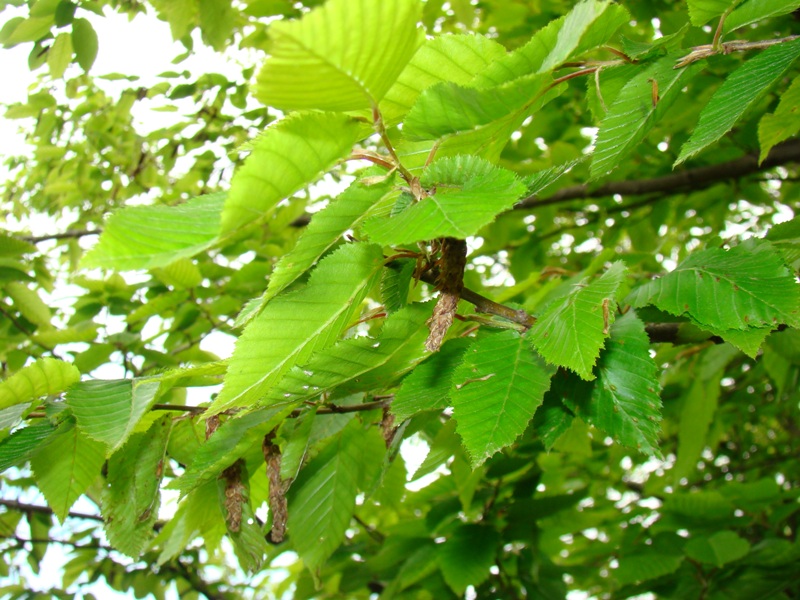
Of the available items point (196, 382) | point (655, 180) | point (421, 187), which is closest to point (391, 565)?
point (196, 382)

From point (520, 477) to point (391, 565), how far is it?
0.37m

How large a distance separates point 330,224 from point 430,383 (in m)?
0.21

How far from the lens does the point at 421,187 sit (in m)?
0.53

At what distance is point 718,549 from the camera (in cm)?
139

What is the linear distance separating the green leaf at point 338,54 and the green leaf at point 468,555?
0.99m

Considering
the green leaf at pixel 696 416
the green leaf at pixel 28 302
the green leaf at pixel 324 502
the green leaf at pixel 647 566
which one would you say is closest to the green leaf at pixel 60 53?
the green leaf at pixel 28 302

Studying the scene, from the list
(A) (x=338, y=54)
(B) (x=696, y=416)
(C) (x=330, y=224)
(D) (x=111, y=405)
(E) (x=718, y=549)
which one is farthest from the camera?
(B) (x=696, y=416)

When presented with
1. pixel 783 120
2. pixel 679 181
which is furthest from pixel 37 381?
pixel 679 181

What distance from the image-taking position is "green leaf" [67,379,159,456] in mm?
601

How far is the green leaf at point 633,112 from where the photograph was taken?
0.65 m

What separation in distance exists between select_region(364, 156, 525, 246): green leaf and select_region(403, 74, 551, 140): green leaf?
0.04 meters

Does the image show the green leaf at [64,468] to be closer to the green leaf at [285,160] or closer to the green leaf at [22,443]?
the green leaf at [22,443]

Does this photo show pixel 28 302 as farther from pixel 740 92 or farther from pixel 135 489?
pixel 740 92

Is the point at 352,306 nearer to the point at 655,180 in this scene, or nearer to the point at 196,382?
the point at 196,382
